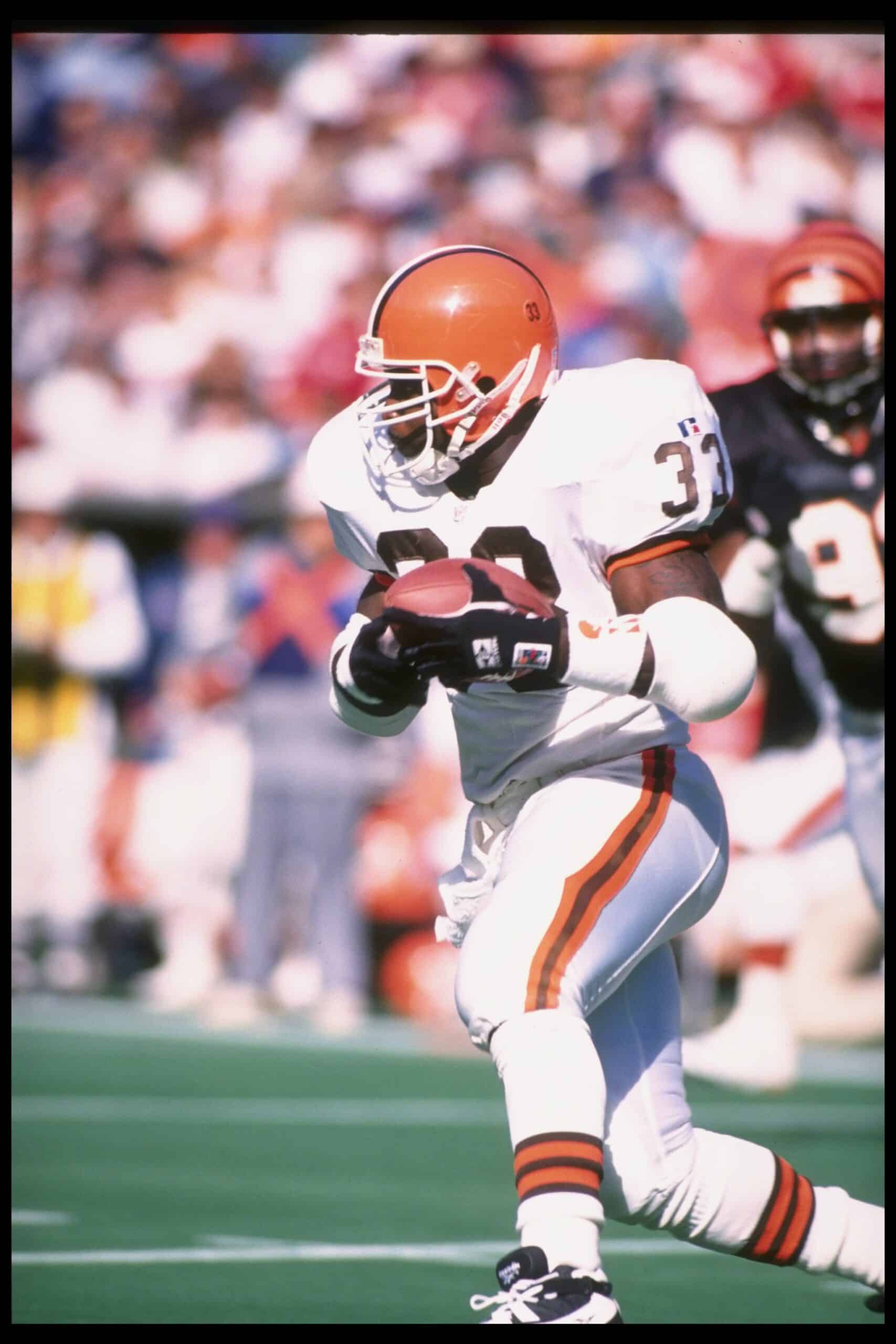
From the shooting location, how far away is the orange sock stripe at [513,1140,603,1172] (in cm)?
210

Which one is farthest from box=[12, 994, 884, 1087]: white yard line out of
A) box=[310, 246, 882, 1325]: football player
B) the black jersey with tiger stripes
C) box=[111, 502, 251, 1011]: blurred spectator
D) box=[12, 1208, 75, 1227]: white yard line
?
box=[310, 246, 882, 1325]: football player

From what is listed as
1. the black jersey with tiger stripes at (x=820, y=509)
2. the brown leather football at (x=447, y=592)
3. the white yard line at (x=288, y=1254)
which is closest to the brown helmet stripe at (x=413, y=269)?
the brown leather football at (x=447, y=592)

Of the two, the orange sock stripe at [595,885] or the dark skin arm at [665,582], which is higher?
the dark skin arm at [665,582]

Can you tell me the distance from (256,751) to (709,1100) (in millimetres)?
2274

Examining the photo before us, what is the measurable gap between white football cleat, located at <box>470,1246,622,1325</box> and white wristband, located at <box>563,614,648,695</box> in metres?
0.60

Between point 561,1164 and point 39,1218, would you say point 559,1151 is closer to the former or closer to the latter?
point 561,1164

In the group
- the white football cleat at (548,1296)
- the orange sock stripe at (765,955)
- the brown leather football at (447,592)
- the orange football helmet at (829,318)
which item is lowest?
the white football cleat at (548,1296)

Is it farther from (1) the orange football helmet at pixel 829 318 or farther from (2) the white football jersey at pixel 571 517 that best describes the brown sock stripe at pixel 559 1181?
(1) the orange football helmet at pixel 829 318

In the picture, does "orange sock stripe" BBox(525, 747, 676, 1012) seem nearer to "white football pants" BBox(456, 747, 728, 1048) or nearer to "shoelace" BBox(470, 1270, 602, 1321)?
"white football pants" BBox(456, 747, 728, 1048)

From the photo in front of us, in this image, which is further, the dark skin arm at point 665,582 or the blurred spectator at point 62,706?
the blurred spectator at point 62,706

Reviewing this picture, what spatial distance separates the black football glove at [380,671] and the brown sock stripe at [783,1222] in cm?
73

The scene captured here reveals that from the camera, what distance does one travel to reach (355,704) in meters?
2.47

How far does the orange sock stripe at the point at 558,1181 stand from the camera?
2084mm

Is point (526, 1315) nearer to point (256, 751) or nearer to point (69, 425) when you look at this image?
point (256, 751)
